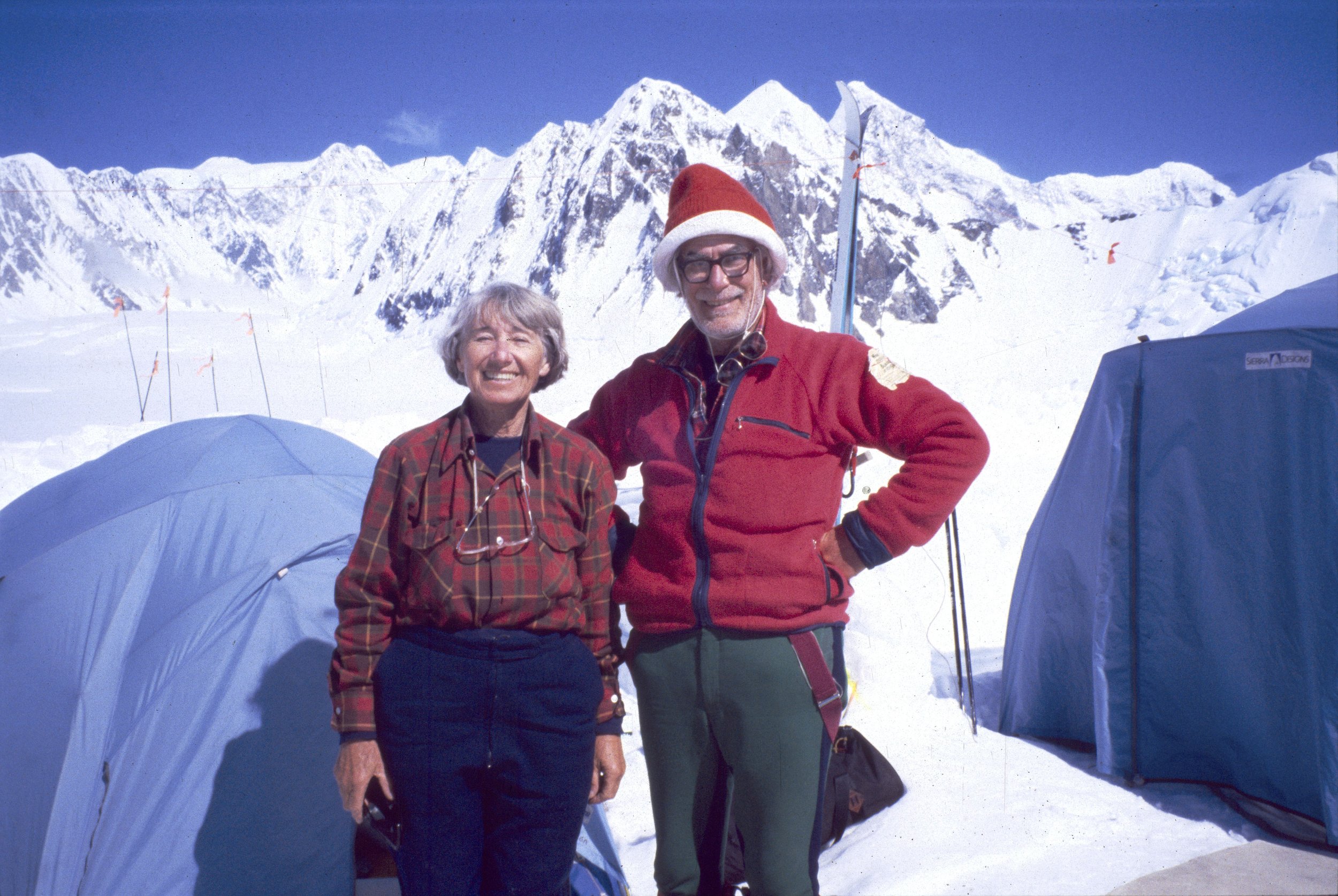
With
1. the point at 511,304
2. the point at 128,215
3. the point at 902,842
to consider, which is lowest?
the point at 902,842

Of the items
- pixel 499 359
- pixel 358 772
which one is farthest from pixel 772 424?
pixel 358 772

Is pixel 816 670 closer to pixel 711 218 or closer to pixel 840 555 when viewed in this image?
pixel 840 555

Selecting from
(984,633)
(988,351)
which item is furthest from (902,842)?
(988,351)

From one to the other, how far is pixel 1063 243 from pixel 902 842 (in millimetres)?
63858

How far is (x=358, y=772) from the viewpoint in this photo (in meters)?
1.69

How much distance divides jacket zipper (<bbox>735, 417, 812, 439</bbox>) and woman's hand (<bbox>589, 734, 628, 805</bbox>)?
2.78ft

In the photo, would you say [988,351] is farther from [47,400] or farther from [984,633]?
[47,400]

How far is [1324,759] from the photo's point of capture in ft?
9.87

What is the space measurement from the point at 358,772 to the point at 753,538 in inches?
40.8

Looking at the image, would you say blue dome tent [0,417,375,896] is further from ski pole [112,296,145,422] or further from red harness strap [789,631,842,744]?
ski pole [112,296,145,422]

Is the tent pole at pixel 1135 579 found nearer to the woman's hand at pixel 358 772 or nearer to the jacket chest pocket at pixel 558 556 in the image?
the jacket chest pocket at pixel 558 556

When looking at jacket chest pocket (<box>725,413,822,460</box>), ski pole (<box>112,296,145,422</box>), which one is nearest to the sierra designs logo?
jacket chest pocket (<box>725,413,822,460</box>)

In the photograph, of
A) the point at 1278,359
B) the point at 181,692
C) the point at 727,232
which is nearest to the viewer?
the point at 727,232

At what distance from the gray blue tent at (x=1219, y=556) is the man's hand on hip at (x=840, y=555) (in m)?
2.49
